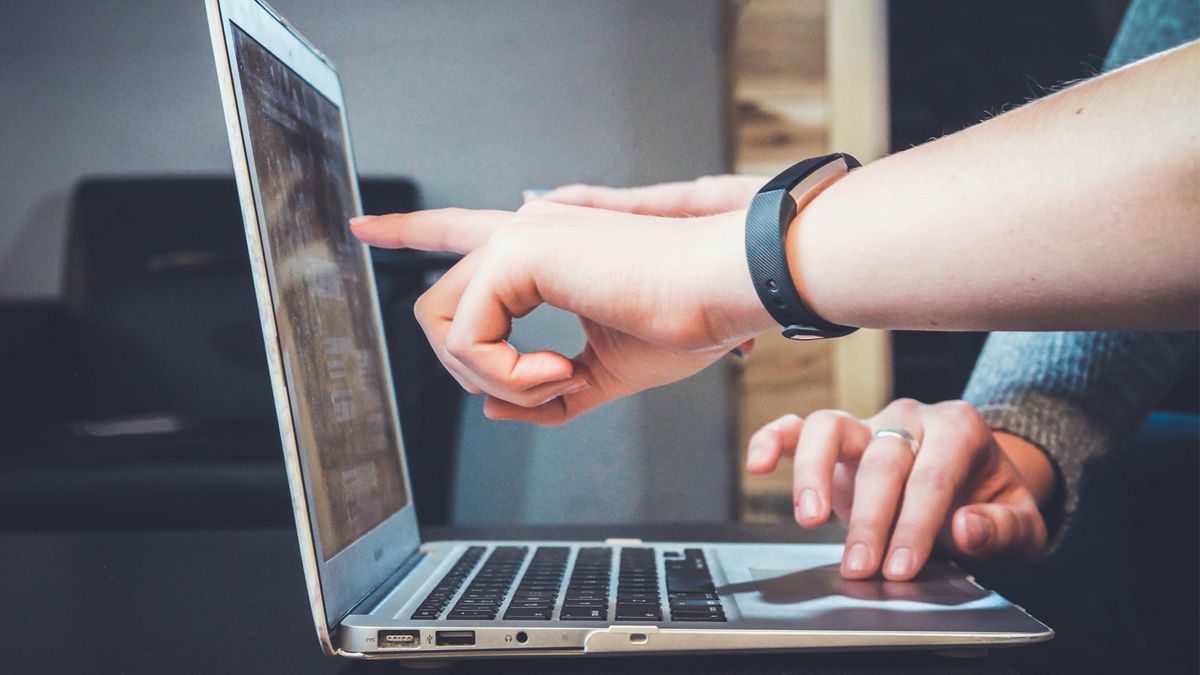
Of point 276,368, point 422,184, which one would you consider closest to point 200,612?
point 276,368

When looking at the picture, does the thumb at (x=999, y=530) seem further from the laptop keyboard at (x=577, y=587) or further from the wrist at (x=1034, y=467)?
the laptop keyboard at (x=577, y=587)

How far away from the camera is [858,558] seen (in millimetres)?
575

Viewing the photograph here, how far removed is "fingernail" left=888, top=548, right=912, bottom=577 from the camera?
572 mm

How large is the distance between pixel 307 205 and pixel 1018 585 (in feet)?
1.85

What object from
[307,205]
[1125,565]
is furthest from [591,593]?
[1125,565]

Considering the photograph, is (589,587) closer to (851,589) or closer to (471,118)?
(851,589)

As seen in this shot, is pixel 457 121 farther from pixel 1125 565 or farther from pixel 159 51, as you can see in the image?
pixel 1125 565

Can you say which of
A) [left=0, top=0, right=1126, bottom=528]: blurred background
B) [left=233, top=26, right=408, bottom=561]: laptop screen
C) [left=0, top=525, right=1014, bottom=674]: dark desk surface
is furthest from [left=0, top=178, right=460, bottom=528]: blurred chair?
[left=233, top=26, right=408, bottom=561]: laptop screen

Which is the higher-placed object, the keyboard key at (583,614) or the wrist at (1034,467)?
the keyboard key at (583,614)

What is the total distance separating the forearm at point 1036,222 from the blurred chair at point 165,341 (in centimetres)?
109

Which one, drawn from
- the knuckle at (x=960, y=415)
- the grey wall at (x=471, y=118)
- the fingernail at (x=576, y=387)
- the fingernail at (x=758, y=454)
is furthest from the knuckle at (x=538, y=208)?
the grey wall at (x=471, y=118)

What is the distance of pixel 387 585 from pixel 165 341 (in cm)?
125

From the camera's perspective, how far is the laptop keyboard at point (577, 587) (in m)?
0.47

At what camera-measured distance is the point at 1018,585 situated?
65 cm
